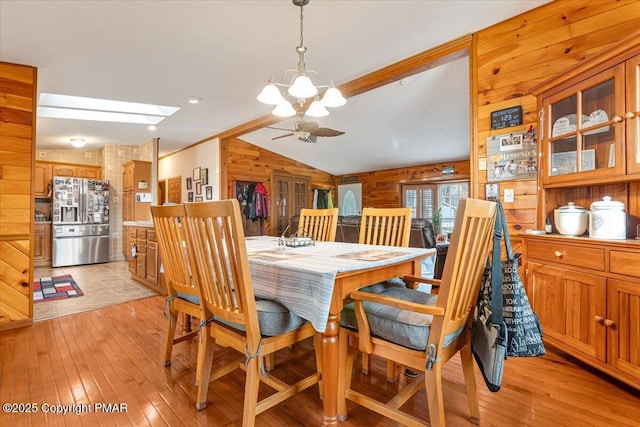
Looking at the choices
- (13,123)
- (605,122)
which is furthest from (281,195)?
(605,122)

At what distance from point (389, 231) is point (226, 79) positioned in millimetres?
2422

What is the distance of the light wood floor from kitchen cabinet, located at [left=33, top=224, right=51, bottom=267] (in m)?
4.43

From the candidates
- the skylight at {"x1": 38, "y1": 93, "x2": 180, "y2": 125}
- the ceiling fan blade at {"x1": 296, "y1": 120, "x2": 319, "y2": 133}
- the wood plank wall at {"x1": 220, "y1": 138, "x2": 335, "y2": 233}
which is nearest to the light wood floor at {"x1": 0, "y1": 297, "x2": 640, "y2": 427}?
the ceiling fan blade at {"x1": 296, "y1": 120, "x2": 319, "y2": 133}

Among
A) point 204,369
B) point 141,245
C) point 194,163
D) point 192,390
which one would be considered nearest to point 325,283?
point 204,369

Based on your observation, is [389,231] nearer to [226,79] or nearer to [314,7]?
[314,7]

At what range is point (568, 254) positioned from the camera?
6.44ft

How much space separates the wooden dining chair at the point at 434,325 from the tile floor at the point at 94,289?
10.4 feet

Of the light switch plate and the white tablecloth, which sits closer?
the white tablecloth

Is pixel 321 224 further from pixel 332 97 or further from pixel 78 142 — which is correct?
pixel 78 142

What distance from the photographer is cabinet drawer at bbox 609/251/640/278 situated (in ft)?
5.33

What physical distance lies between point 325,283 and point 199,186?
586 centimetres

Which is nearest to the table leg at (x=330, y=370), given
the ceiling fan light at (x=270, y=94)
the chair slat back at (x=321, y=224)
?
the chair slat back at (x=321, y=224)

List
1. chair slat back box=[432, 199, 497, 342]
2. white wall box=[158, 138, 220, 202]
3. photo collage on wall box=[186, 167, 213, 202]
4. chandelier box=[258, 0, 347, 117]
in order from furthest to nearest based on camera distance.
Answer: photo collage on wall box=[186, 167, 213, 202] → white wall box=[158, 138, 220, 202] → chandelier box=[258, 0, 347, 117] → chair slat back box=[432, 199, 497, 342]

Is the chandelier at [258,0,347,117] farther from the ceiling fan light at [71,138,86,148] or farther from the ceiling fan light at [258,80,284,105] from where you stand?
the ceiling fan light at [71,138,86,148]
